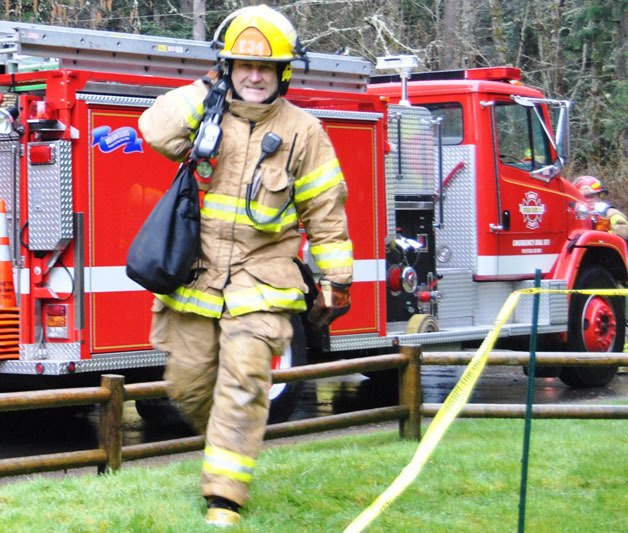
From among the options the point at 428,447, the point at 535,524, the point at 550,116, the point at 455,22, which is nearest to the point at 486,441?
the point at 535,524

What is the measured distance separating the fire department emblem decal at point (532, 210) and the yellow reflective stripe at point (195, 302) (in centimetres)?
701

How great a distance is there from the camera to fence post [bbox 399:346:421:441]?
7.89 m

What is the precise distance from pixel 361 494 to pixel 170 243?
1.54 meters

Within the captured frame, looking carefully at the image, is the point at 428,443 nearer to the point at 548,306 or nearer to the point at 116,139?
the point at 116,139

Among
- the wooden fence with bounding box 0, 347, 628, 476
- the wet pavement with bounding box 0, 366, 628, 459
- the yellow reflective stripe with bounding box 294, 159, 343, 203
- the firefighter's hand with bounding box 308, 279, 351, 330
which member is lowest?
the wet pavement with bounding box 0, 366, 628, 459

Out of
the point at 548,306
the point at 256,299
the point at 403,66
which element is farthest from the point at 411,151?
the point at 256,299

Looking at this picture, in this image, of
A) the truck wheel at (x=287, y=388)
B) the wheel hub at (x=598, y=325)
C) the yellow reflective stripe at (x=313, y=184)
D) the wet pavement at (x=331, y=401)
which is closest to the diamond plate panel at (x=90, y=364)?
the wet pavement at (x=331, y=401)

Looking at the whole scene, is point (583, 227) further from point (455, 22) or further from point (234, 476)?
point (455, 22)

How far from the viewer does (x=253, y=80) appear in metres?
5.19

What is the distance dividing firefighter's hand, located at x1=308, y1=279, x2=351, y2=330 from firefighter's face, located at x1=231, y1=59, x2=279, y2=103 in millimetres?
792

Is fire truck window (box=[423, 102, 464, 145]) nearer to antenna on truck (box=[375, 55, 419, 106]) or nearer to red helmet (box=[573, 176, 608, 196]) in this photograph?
antenna on truck (box=[375, 55, 419, 106])

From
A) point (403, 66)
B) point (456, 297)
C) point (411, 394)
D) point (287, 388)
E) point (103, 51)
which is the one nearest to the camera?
point (411, 394)

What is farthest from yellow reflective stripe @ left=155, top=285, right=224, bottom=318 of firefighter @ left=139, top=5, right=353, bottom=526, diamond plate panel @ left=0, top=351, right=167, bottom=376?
diamond plate panel @ left=0, top=351, right=167, bottom=376

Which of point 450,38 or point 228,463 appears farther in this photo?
point 450,38
